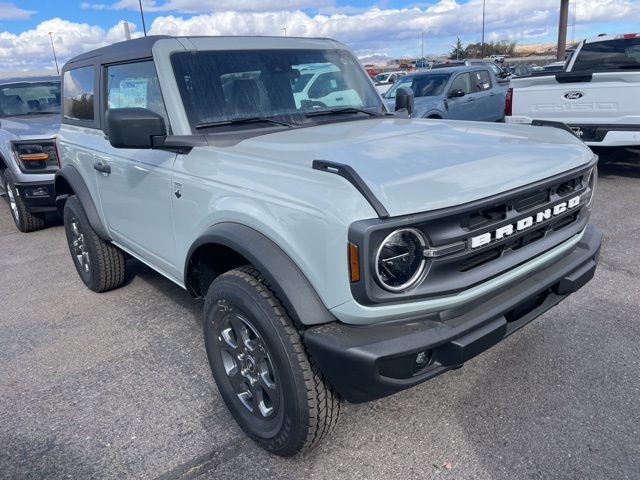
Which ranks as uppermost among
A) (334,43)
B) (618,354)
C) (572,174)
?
(334,43)

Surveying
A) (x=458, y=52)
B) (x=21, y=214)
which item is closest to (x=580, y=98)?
(x=21, y=214)

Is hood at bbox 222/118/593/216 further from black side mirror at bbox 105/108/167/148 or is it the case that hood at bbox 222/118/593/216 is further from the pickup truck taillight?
the pickup truck taillight

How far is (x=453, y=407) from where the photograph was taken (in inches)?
111

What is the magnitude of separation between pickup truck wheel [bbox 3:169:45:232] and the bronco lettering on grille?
6.28 m

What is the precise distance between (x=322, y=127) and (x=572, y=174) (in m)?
1.39

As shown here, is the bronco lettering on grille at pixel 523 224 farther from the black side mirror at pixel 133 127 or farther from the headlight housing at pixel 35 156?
the headlight housing at pixel 35 156

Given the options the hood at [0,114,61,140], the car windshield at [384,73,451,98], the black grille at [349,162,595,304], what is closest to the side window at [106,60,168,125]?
the black grille at [349,162,595,304]

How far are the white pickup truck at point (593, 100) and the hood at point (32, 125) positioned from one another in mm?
6197

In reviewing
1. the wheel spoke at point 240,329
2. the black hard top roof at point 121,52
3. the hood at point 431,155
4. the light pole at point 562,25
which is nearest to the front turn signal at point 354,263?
the hood at point 431,155

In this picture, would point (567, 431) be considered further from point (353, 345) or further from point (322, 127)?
point (322, 127)

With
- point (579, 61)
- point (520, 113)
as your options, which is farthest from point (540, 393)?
point (579, 61)

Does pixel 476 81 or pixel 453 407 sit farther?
pixel 476 81

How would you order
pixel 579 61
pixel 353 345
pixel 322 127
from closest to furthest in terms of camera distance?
1. pixel 353 345
2. pixel 322 127
3. pixel 579 61

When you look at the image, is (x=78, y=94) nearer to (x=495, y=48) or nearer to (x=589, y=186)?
(x=589, y=186)
